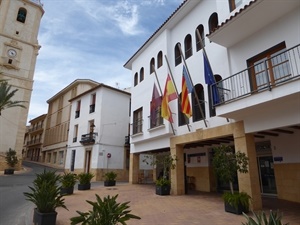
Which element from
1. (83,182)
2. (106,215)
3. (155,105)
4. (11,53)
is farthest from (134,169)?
(11,53)

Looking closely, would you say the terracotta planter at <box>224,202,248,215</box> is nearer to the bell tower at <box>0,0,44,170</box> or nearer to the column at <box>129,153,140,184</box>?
the column at <box>129,153,140,184</box>

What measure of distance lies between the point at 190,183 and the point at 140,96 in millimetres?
7320

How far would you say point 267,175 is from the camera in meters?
12.0

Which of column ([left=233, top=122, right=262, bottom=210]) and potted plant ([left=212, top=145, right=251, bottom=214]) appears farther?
column ([left=233, top=122, right=262, bottom=210])

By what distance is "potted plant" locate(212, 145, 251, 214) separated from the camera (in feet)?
25.8

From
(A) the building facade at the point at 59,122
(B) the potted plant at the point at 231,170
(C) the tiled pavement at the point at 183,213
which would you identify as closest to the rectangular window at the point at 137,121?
(C) the tiled pavement at the point at 183,213

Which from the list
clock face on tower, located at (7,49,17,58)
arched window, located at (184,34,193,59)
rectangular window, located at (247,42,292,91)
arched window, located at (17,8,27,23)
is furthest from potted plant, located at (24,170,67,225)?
arched window, located at (17,8,27,23)

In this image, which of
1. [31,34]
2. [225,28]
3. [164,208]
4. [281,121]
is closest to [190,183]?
[164,208]

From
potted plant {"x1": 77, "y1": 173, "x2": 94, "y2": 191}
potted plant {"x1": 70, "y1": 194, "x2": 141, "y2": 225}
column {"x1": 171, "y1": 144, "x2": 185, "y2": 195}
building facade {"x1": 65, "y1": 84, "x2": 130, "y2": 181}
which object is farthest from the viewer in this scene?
building facade {"x1": 65, "y1": 84, "x2": 130, "y2": 181}

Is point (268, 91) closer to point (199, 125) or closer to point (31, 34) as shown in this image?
point (199, 125)

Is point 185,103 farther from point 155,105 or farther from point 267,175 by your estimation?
point 267,175

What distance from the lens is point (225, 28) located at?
884 cm

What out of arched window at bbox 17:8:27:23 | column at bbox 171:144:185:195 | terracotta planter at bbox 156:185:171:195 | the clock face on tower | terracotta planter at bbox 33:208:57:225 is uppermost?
arched window at bbox 17:8:27:23

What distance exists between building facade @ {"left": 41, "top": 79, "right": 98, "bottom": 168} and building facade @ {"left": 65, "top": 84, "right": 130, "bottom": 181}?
17.4 feet
